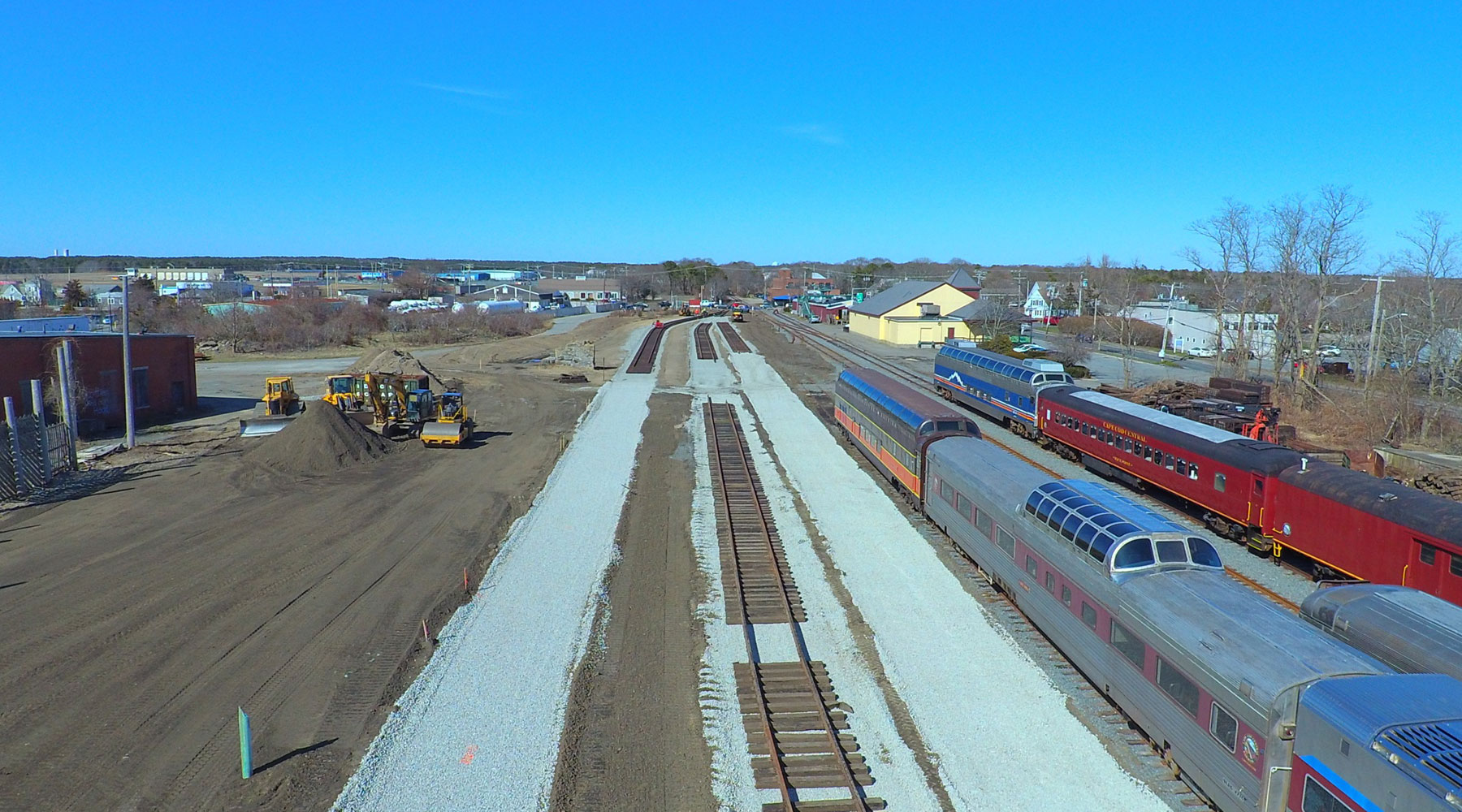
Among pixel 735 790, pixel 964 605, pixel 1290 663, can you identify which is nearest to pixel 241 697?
pixel 735 790

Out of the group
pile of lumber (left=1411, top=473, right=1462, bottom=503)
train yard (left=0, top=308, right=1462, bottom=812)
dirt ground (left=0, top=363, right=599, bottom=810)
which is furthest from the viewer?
pile of lumber (left=1411, top=473, right=1462, bottom=503)

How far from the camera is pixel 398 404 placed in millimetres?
37531

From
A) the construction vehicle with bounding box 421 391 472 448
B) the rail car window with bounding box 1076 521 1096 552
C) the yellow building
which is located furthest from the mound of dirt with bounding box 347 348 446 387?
the yellow building

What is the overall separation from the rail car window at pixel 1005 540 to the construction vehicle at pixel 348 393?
29.7 m

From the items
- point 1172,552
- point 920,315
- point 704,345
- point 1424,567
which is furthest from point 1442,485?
point 920,315

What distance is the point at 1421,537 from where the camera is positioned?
16109mm

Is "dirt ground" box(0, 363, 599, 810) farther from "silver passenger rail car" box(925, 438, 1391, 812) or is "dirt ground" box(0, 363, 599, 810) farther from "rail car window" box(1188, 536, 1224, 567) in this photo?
"rail car window" box(1188, 536, 1224, 567)

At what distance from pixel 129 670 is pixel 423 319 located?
296ft

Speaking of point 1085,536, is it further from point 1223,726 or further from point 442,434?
point 442,434

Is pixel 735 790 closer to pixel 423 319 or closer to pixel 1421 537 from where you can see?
pixel 1421 537

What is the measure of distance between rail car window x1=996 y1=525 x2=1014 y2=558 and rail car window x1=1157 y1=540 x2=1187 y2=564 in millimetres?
4102

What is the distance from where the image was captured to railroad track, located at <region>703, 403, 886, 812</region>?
38.5 feet

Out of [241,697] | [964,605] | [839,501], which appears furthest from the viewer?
[839,501]

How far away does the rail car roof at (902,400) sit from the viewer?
24750 mm
